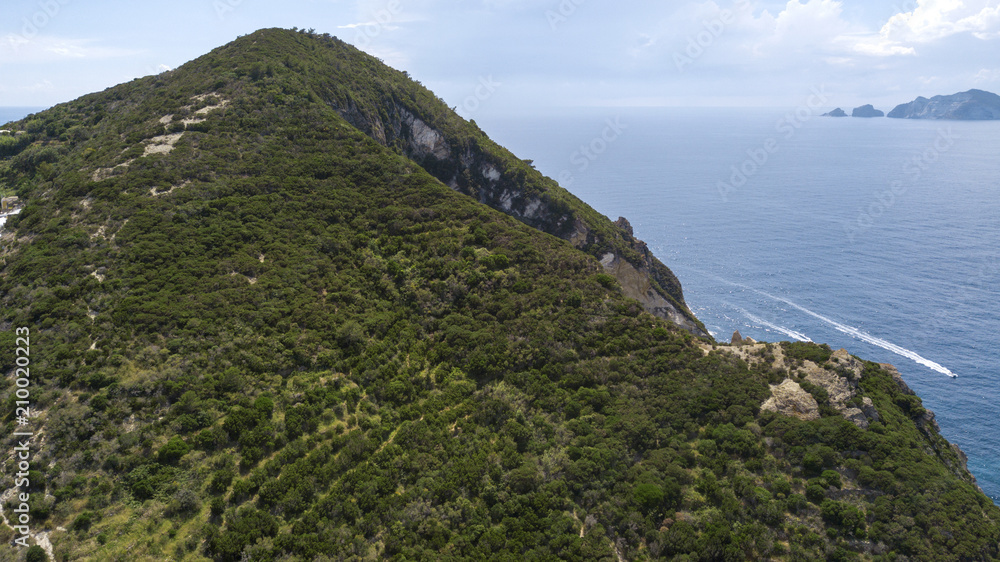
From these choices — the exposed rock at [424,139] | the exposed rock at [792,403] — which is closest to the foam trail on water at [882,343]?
the exposed rock at [792,403]

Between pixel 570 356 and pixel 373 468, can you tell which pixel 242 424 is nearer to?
pixel 373 468

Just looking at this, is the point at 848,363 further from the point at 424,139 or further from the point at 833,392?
the point at 424,139

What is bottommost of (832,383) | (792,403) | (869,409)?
(792,403)

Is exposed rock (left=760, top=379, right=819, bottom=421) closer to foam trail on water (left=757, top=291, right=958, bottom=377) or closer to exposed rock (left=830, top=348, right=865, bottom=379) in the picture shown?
exposed rock (left=830, top=348, right=865, bottom=379)

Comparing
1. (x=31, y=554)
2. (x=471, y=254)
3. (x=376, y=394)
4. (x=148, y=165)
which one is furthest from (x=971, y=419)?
(x=148, y=165)

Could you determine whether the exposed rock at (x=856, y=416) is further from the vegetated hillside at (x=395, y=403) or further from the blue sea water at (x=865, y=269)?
the blue sea water at (x=865, y=269)

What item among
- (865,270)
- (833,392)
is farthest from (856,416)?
(865,270)
